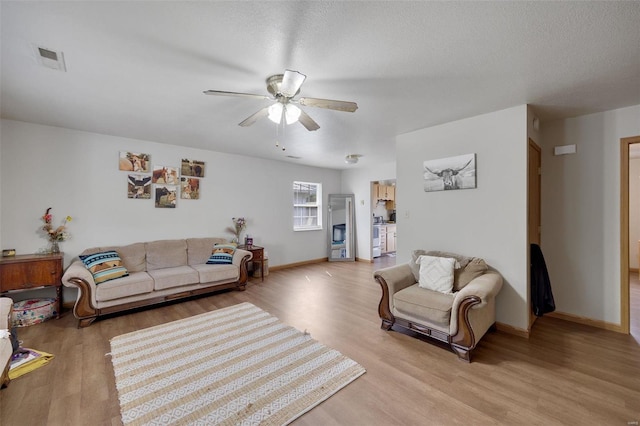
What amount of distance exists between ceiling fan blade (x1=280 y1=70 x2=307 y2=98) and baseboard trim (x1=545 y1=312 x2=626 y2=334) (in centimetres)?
415

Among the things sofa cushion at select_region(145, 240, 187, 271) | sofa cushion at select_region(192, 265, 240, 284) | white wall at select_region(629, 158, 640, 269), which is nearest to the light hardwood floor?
sofa cushion at select_region(192, 265, 240, 284)

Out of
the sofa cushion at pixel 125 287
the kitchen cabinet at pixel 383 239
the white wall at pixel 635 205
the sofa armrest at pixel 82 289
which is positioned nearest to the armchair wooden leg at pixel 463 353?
the sofa cushion at pixel 125 287

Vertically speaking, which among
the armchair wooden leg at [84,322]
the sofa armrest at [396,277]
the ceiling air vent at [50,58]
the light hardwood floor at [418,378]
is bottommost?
the light hardwood floor at [418,378]

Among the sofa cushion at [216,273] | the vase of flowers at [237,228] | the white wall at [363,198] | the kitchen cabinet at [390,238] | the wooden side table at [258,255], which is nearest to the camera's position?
the sofa cushion at [216,273]

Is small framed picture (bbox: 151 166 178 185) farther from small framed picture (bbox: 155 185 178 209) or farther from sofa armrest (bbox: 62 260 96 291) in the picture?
sofa armrest (bbox: 62 260 96 291)

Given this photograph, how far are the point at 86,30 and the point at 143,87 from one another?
0.77m

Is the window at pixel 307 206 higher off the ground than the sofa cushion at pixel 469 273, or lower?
higher

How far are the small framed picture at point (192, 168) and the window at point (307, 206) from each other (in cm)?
228

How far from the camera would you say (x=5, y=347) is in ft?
6.16

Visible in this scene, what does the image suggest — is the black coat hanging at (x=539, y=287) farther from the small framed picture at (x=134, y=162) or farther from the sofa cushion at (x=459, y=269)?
the small framed picture at (x=134, y=162)

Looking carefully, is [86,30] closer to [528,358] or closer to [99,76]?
[99,76]

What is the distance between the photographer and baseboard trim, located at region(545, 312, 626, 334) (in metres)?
2.93

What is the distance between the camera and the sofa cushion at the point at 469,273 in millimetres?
2835

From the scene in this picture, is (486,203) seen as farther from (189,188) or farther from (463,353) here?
(189,188)
